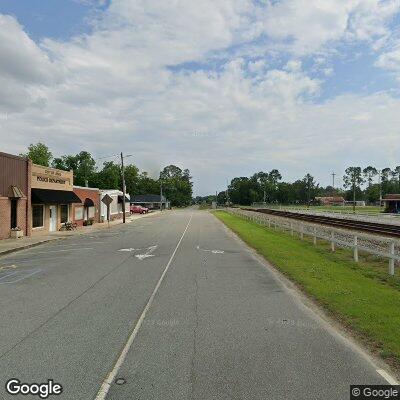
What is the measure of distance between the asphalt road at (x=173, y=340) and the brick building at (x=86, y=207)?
105 ft

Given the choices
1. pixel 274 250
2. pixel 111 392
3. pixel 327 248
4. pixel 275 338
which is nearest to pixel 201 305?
pixel 275 338

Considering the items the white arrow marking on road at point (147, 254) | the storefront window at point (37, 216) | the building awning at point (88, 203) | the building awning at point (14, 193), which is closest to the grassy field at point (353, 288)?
the white arrow marking on road at point (147, 254)

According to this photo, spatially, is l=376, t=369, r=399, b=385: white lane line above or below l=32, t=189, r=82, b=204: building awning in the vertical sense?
below

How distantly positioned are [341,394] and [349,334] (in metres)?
2.62

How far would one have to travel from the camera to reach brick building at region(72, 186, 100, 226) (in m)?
44.7

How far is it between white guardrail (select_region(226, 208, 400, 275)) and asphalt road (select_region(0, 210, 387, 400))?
3983 mm

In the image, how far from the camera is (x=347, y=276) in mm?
13375

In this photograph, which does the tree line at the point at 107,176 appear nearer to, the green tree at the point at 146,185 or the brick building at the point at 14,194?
the green tree at the point at 146,185

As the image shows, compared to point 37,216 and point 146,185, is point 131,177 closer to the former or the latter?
point 146,185

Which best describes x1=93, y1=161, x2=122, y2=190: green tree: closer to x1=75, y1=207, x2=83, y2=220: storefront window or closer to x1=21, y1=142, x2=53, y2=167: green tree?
x1=21, y1=142, x2=53, y2=167: green tree

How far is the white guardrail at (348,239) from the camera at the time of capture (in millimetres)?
14008

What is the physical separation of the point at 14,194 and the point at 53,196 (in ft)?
22.3

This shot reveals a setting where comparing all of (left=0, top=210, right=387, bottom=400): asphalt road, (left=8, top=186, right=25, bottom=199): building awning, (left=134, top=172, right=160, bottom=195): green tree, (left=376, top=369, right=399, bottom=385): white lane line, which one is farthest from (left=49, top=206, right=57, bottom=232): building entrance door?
(left=134, top=172, right=160, bottom=195): green tree

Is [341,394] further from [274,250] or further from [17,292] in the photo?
[274,250]
